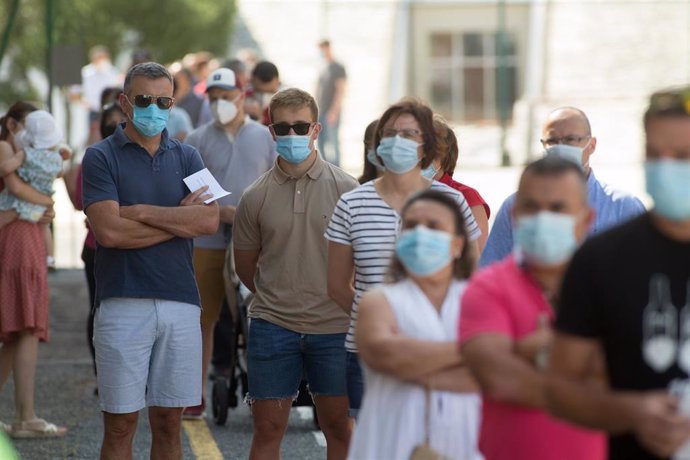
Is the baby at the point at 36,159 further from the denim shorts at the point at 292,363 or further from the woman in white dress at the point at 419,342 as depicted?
the woman in white dress at the point at 419,342

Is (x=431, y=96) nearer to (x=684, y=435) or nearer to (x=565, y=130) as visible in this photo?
(x=565, y=130)

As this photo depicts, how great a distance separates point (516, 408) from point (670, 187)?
3.01 ft

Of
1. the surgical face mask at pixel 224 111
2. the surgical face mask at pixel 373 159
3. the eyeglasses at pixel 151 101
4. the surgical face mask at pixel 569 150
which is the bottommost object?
the surgical face mask at pixel 373 159

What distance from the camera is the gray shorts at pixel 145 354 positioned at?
7457 mm

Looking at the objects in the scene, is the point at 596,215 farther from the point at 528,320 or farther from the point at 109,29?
the point at 109,29

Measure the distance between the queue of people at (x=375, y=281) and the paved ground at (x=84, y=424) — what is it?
0.31 metres

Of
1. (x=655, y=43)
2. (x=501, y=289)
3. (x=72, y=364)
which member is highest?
(x=655, y=43)

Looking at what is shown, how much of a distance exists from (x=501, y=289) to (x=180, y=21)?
33423mm

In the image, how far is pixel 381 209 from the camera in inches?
268

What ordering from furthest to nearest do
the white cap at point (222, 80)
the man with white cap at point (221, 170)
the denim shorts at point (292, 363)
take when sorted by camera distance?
the white cap at point (222, 80) → the man with white cap at point (221, 170) → the denim shorts at point (292, 363)

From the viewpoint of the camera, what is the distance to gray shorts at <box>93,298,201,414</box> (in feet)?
24.5

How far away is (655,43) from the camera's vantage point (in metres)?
42.5

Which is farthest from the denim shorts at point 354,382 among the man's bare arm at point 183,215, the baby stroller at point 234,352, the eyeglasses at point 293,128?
the baby stroller at point 234,352

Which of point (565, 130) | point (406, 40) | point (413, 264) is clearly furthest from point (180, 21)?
point (413, 264)
